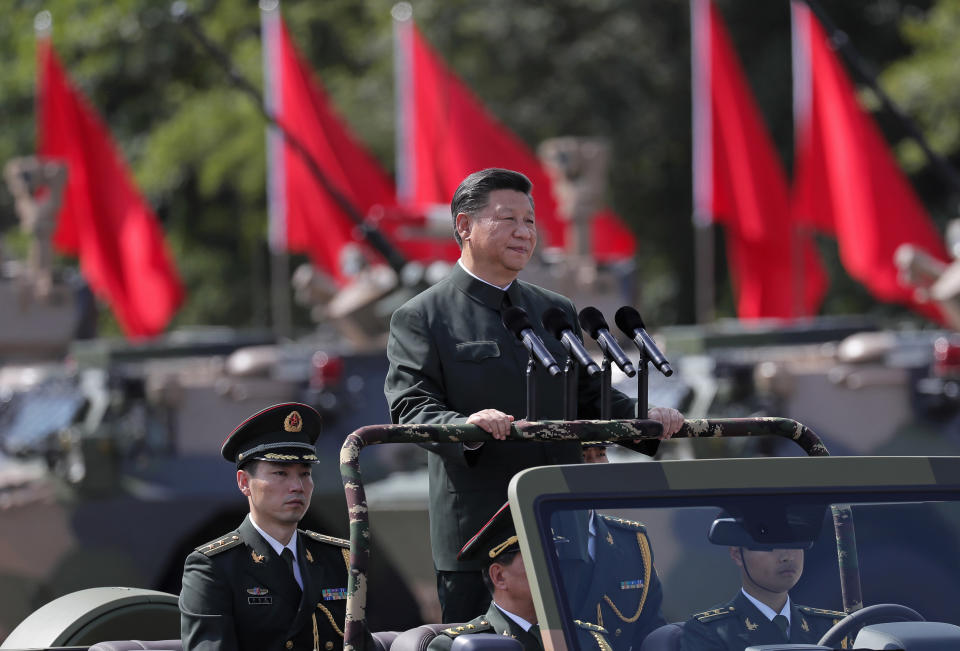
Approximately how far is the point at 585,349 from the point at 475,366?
0.50 m

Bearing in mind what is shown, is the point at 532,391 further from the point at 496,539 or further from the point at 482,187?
the point at 482,187

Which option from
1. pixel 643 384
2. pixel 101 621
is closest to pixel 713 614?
pixel 643 384

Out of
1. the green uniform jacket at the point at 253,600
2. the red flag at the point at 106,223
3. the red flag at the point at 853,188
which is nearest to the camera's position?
the green uniform jacket at the point at 253,600

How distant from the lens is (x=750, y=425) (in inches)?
149

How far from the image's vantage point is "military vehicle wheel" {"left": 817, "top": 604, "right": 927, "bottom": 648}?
10.6 ft

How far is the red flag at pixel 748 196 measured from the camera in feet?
55.4

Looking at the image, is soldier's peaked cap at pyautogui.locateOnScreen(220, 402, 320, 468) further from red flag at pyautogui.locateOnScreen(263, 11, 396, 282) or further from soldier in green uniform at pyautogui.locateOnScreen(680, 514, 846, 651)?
red flag at pyautogui.locateOnScreen(263, 11, 396, 282)

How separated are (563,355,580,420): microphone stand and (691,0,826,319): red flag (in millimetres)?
13198

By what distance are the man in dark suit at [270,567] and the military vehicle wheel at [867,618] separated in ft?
3.91

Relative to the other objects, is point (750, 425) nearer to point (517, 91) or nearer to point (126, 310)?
point (126, 310)

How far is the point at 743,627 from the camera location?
10.4 feet

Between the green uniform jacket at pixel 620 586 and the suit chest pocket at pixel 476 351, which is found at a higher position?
the suit chest pocket at pixel 476 351

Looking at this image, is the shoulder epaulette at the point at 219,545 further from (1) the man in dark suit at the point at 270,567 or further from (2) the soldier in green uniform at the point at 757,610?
(2) the soldier in green uniform at the point at 757,610

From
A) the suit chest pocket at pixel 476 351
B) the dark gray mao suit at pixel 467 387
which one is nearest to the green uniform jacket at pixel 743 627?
the dark gray mao suit at pixel 467 387
